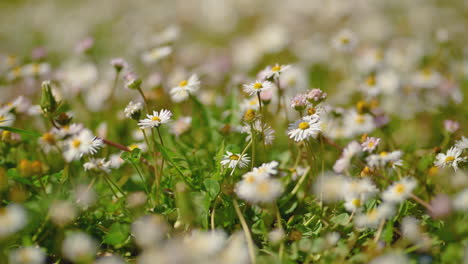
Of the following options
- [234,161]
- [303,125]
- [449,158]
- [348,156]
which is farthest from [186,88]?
[449,158]

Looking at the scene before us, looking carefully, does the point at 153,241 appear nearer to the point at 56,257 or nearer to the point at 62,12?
the point at 56,257

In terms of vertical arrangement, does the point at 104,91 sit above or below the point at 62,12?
below

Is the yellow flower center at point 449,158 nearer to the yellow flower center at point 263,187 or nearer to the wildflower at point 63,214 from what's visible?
the yellow flower center at point 263,187

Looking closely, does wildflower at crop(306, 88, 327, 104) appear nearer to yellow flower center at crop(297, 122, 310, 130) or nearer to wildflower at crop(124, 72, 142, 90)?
yellow flower center at crop(297, 122, 310, 130)

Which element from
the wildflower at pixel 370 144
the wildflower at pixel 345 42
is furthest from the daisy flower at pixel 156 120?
the wildflower at pixel 345 42

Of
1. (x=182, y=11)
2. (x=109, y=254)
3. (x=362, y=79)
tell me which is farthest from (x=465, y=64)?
(x=182, y=11)

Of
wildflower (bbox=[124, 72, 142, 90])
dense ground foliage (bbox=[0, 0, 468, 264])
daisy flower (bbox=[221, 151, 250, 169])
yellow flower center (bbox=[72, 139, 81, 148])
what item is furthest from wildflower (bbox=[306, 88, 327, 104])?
yellow flower center (bbox=[72, 139, 81, 148])

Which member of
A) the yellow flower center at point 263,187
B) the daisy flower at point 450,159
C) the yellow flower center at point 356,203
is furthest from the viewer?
the daisy flower at point 450,159

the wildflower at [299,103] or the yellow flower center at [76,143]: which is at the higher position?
the wildflower at [299,103]
